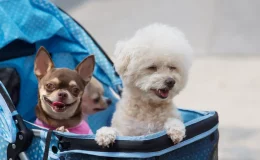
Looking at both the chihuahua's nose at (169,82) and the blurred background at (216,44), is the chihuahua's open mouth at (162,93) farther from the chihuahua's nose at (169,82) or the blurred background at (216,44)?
the blurred background at (216,44)

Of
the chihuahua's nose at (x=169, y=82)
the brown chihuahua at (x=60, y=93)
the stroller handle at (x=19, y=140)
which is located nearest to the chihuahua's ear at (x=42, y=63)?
the brown chihuahua at (x=60, y=93)

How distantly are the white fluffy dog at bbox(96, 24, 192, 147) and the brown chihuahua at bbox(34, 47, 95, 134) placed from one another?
23cm

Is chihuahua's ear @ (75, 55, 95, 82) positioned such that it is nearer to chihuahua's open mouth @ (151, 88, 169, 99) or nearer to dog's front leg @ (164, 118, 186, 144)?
chihuahua's open mouth @ (151, 88, 169, 99)

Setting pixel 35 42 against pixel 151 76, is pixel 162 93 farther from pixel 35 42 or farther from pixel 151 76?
pixel 35 42

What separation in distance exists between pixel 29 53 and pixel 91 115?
542 mm

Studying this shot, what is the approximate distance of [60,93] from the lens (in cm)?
253

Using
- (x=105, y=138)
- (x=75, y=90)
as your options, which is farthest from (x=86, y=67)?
(x=105, y=138)

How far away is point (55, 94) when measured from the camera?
2.54 meters

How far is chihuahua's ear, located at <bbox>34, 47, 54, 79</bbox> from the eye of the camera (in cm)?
265

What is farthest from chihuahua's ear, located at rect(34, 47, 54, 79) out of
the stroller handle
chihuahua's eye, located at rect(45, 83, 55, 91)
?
the stroller handle

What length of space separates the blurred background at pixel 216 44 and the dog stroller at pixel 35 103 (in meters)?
1.27

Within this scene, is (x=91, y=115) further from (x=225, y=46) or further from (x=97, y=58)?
(x=225, y=46)

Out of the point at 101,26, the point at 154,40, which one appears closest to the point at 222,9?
the point at 101,26

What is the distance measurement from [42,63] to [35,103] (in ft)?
1.66
